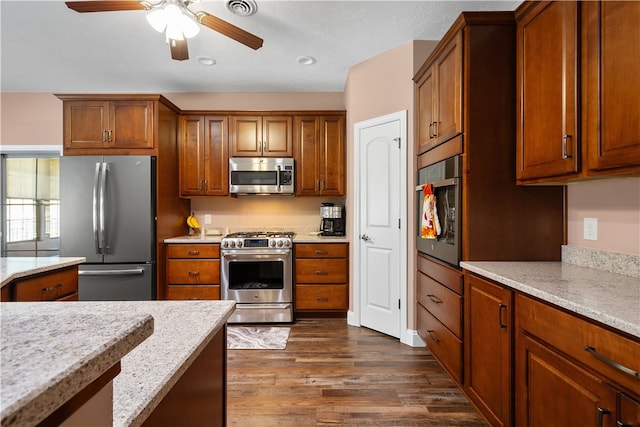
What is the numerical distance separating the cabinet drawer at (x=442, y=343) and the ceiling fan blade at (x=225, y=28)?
7.62 feet

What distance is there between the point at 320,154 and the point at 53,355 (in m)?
3.53

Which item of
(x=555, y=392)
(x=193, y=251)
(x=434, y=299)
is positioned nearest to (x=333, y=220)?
(x=193, y=251)

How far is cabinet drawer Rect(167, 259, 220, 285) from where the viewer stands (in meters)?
3.40

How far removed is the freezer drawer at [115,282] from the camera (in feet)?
10.4

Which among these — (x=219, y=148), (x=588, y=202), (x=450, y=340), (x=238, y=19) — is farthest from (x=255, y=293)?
(x=588, y=202)

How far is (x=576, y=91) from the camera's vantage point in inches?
57.9

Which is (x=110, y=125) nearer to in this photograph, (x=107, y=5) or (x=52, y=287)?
(x=107, y=5)

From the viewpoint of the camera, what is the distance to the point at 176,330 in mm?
911

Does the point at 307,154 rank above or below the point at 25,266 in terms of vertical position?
above

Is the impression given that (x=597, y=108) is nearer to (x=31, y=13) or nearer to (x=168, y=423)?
(x=168, y=423)

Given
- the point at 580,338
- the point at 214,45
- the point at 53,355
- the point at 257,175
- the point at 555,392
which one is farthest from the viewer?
the point at 257,175

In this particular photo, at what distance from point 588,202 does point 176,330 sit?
211cm

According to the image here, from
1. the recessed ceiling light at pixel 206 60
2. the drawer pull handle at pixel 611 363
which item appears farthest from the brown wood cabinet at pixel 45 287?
the drawer pull handle at pixel 611 363

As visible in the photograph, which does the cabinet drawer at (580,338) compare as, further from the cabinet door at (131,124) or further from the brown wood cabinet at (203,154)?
the cabinet door at (131,124)
